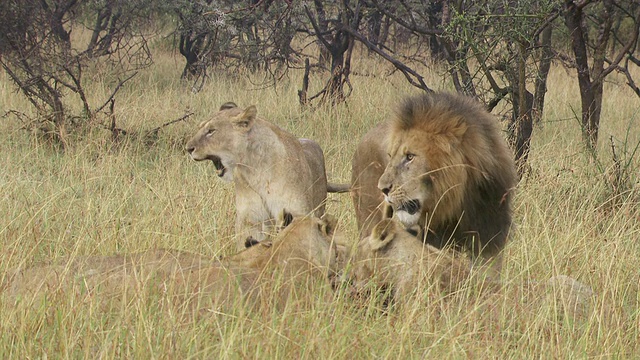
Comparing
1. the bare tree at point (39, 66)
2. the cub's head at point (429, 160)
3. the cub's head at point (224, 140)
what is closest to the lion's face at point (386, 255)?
the cub's head at point (429, 160)

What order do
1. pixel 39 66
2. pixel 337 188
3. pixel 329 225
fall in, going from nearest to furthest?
pixel 329 225 → pixel 337 188 → pixel 39 66

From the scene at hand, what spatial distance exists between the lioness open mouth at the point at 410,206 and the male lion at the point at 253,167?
736 millimetres

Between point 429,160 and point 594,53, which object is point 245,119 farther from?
point 594,53

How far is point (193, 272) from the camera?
344 cm

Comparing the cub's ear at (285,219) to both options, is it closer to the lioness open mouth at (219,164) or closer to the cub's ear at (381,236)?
the lioness open mouth at (219,164)

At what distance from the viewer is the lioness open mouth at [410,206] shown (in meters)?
3.93

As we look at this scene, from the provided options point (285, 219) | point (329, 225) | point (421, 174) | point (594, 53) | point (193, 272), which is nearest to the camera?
point (193, 272)

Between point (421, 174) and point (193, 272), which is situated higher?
point (421, 174)

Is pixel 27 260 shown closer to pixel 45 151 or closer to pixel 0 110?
pixel 45 151

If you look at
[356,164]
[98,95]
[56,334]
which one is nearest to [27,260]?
[56,334]

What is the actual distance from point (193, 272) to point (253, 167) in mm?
1261

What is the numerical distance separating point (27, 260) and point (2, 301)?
95 cm

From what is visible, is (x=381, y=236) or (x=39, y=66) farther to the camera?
(x=39, y=66)

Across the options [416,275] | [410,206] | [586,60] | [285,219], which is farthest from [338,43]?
[416,275]
